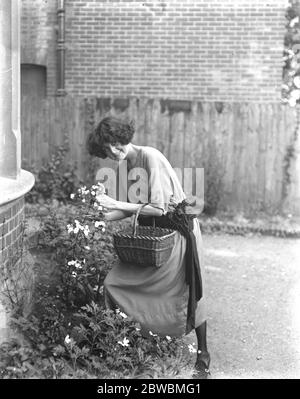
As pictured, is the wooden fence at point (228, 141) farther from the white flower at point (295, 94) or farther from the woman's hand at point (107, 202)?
the woman's hand at point (107, 202)

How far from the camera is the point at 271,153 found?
10891 mm

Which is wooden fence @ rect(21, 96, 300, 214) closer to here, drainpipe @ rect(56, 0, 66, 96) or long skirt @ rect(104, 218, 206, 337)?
drainpipe @ rect(56, 0, 66, 96)

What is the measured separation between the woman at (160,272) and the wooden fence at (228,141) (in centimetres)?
627

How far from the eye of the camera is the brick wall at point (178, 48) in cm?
1146

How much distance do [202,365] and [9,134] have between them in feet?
7.00

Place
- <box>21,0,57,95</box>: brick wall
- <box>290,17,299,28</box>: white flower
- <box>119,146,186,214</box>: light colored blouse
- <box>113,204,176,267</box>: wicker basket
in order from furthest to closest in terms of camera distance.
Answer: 1. <box>290,17,299,28</box>: white flower
2. <box>21,0,57,95</box>: brick wall
3. <box>119,146,186,214</box>: light colored blouse
4. <box>113,204,176,267</box>: wicker basket

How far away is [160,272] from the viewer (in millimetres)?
4520

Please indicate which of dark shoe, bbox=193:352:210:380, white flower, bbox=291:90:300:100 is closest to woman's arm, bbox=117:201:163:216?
dark shoe, bbox=193:352:210:380

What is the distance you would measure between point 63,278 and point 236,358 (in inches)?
57.0

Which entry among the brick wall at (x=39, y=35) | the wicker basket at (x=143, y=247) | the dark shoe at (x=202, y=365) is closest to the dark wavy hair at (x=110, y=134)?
the wicker basket at (x=143, y=247)

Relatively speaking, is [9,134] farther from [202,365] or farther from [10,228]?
[202,365]

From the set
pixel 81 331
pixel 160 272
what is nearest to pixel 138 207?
pixel 160 272

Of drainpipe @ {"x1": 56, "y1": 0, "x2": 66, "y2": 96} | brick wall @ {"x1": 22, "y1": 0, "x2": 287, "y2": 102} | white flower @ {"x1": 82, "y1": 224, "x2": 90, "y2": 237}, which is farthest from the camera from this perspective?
drainpipe @ {"x1": 56, "y1": 0, "x2": 66, "y2": 96}

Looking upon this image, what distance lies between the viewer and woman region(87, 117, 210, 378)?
4434 mm
